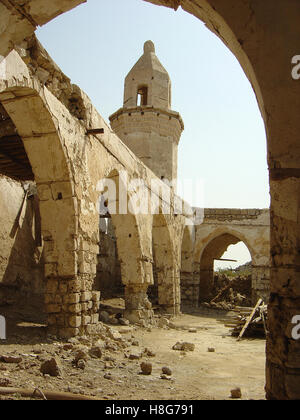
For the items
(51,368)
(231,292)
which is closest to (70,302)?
(51,368)

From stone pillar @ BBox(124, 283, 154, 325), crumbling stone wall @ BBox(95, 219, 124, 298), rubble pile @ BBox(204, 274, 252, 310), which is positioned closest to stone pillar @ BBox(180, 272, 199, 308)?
rubble pile @ BBox(204, 274, 252, 310)

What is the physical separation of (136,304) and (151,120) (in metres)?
8.24

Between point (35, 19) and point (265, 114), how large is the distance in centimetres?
167

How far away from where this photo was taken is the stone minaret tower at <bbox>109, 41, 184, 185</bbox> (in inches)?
623

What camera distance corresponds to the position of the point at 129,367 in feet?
16.8

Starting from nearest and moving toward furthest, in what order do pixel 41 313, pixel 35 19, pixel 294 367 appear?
pixel 294 367, pixel 35 19, pixel 41 313

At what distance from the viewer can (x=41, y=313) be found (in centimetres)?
892

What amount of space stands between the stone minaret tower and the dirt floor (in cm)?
912

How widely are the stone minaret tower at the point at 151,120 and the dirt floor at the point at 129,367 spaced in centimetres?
912

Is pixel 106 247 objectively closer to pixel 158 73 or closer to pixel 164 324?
pixel 164 324

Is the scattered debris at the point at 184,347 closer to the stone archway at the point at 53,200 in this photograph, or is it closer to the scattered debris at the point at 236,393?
the stone archway at the point at 53,200

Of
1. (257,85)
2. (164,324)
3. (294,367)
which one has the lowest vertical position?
(164,324)

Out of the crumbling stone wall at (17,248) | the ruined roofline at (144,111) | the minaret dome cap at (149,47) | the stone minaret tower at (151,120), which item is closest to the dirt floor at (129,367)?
the crumbling stone wall at (17,248)
